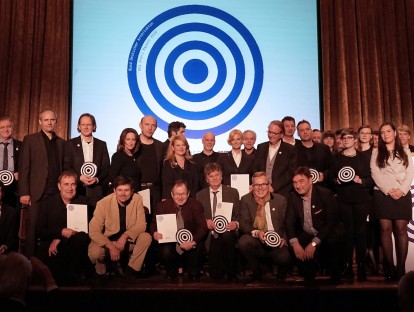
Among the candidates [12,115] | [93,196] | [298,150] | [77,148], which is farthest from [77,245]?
[12,115]

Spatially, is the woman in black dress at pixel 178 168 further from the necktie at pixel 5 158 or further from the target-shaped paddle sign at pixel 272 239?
the necktie at pixel 5 158

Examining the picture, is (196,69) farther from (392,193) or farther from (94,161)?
(392,193)

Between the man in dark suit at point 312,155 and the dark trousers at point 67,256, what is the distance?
231cm

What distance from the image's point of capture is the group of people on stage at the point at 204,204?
451 cm

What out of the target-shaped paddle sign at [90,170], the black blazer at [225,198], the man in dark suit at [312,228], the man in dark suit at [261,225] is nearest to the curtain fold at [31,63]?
the target-shaped paddle sign at [90,170]

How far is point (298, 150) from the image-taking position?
532 cm

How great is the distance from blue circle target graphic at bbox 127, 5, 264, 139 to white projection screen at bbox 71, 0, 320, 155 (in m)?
0.01

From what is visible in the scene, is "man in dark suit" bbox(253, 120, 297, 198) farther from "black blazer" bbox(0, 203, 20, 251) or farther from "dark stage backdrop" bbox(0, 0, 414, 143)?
"black blazer" bbox(0, 203, 20, 251)

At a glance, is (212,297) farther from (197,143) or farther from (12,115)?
(12,115)

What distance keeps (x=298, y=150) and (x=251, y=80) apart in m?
1.92

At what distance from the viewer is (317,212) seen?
4535mm

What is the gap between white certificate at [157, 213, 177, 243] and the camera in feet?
15.1

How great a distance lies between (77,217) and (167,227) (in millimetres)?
818

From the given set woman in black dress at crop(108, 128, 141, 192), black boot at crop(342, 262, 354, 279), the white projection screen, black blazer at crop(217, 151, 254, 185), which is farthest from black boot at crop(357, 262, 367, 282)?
the white projection screen
